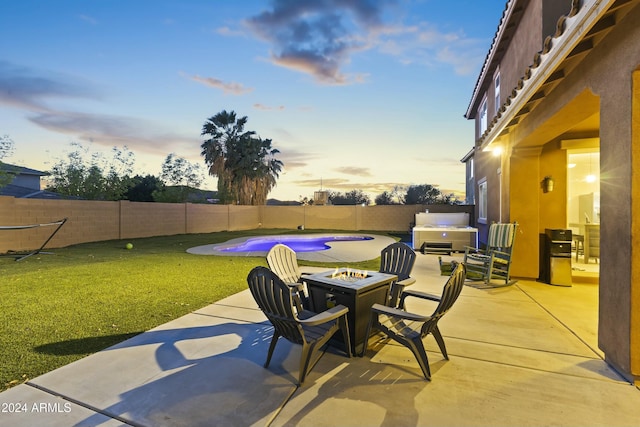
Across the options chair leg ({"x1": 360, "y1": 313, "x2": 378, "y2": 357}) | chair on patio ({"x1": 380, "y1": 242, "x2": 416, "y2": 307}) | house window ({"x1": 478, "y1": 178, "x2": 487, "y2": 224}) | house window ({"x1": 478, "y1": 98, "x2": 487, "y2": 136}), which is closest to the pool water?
house window ({"x1": 478, "y1": 178, "x2": 487, "y2": 224})

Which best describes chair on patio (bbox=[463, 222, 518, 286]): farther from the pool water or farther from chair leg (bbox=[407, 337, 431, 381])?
the pool water

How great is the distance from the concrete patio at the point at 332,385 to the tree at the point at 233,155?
19511 millimetres

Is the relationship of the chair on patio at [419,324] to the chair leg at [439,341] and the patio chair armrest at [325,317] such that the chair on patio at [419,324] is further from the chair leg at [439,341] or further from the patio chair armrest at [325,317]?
the patio chair armrest at [325,317]

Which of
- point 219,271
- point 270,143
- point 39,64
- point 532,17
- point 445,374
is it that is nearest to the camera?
point 445,374

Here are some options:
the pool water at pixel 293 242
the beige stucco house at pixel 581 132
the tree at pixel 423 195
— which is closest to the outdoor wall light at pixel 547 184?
the beige stucco house at pixel 581 132

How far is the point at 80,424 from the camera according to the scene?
6.20 feet

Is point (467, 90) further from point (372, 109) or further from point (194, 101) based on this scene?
point (194, 101)

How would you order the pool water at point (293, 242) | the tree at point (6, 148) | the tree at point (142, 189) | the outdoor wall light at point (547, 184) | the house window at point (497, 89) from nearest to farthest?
the outdoor wall light at point (547, 184) → the house window at point (497, 89) → the tree at point (6, 148) → the pool water at point (293, 242) → the tree at point (142, 189)

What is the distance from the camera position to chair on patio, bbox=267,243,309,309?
141 inches

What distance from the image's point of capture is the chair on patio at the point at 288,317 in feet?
7.68

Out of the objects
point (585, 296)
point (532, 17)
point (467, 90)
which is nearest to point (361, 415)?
point (585, 296)

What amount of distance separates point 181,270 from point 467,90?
1230 cm

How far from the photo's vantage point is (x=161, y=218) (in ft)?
49.5

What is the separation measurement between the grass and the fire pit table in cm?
205
